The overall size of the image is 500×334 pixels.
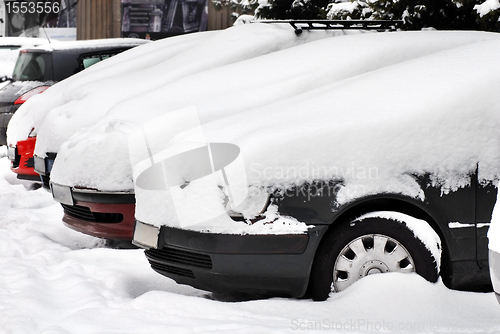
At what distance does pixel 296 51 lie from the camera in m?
5.06

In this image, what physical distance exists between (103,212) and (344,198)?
1.83m

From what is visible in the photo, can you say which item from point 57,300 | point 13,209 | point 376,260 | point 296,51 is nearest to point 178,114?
point 296,51

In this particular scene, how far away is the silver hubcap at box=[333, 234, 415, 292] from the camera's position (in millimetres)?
3449

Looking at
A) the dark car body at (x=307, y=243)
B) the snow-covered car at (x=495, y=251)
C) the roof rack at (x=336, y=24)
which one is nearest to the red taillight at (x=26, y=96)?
the roof rack at (x=336, y=24)

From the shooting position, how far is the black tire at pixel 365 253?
11.3 feet

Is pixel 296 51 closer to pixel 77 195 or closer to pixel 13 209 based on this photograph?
pixel 77 195

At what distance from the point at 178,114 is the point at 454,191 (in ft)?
6.57

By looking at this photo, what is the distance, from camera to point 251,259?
3391 mm

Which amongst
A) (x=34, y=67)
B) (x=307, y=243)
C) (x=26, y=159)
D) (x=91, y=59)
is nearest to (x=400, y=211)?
(x=307, y=243)

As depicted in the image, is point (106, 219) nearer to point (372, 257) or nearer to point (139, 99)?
point (139, 99)

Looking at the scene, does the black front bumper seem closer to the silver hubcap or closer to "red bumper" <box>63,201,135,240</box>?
the silver hubcap

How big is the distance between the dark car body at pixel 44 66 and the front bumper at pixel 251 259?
5.28 m

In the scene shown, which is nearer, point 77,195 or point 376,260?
point 376,260

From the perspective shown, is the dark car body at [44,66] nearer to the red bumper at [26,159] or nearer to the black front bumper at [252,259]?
the red bumper at [26,159]
